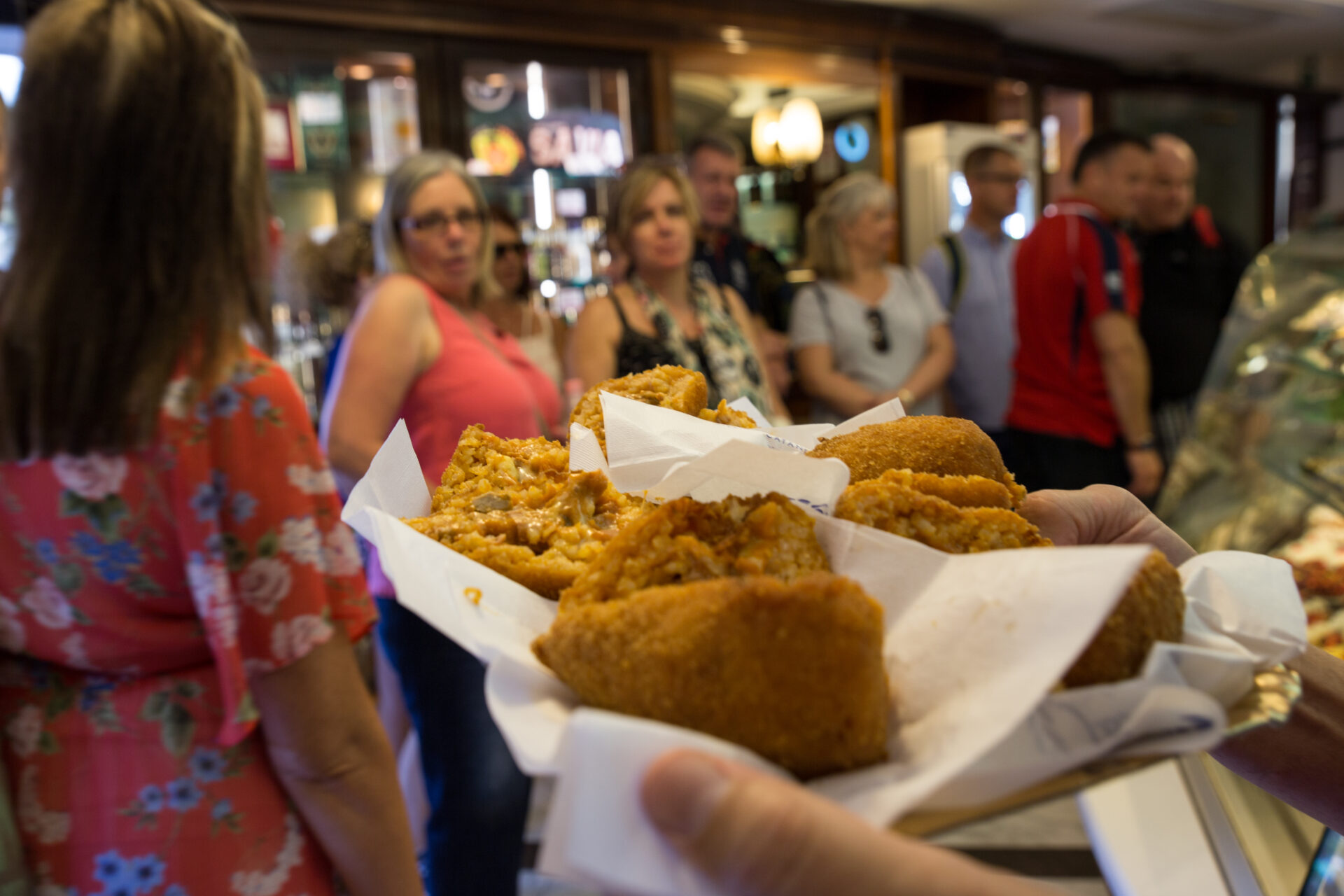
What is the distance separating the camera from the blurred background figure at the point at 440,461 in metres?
1.99

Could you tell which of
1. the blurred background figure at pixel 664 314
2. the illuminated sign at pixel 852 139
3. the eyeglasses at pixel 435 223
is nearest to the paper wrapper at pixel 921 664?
the blurred background figure at pixel 664 314

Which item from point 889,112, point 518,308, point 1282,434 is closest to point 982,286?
point 1282,434

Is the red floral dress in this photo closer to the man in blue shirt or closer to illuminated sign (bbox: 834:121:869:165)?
the man in blue shirt

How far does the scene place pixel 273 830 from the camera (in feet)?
4.05

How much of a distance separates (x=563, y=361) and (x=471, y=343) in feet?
5.51

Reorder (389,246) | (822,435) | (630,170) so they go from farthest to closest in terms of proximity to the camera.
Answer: (630,170), (389,246), (822,435)

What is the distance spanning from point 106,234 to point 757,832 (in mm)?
1150

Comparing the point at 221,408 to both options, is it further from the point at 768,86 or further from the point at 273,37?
the point at 768,86

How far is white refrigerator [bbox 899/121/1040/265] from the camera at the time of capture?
21.7ft

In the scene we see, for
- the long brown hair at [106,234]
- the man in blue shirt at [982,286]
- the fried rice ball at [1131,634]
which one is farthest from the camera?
the man in blue shirt at [982,286]

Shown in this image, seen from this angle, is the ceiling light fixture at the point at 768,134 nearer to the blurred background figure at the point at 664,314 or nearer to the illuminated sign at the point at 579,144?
the illuminated sign at the point at 579,144

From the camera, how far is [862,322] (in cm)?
331

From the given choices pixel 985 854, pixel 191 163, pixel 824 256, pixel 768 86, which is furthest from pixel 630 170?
pixel 768 86

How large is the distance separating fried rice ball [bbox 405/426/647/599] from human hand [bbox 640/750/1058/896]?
0.83 ft
